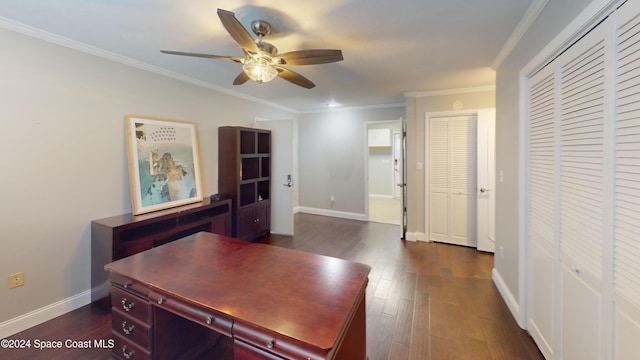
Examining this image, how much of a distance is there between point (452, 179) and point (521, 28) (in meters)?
2.35

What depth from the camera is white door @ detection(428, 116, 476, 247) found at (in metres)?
3.83

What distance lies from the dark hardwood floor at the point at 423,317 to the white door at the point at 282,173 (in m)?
1.21

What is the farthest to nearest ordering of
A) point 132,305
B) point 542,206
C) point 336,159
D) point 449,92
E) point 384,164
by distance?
point 384,164
point 336,159
point 449,92
point 542,206
point 132,305

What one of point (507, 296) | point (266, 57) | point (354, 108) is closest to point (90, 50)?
point (266, 57)

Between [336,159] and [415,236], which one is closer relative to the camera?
[415,236]

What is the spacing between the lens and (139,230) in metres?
2.59

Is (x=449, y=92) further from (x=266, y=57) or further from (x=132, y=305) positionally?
(x=132, y=305)

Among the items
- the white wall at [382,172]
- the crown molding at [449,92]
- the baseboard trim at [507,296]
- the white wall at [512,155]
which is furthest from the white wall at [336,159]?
the white wall at [382,172]

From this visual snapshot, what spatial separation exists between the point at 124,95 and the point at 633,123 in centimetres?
384

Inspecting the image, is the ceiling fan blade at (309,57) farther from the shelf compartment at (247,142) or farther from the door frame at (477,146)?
the door frame at (477,146)

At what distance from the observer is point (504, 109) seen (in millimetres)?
2443

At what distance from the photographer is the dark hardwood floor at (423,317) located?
1765mm

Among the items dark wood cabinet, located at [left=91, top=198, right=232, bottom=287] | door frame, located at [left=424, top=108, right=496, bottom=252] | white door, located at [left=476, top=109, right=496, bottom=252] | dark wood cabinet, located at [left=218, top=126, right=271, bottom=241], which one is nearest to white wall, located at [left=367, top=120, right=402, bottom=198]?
door frame, located at [left=424, top=108, right=496, bottom=252]

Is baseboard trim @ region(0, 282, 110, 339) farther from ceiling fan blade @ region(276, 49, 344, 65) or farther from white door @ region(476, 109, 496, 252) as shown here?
white door @ region(476, 109, 496, 252)
